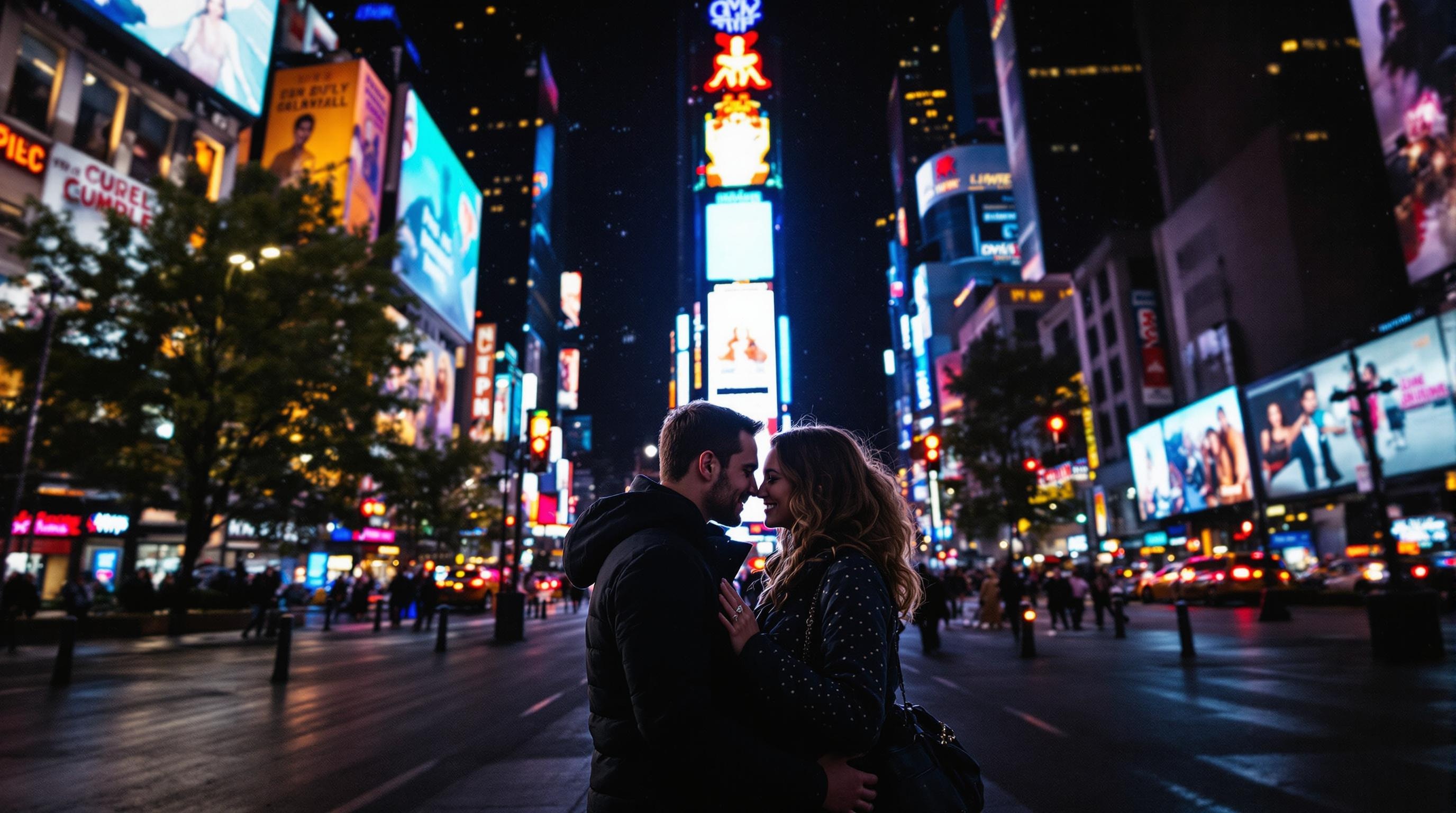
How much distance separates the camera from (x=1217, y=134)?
6381cm

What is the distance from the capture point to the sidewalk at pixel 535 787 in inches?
231

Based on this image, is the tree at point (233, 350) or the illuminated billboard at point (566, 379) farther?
the illuminated billboard at point (566, 379)

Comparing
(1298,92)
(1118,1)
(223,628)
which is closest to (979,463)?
(1298,92)

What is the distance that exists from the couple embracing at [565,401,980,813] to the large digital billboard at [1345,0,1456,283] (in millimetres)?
50984

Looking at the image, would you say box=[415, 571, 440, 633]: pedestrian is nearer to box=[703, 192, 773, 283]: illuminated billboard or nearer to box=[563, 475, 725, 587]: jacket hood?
box=[563, 475, 725, 587]: jacket hood

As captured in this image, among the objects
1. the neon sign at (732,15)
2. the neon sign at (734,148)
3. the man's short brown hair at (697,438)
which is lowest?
the man's short brown hair at (697,438)

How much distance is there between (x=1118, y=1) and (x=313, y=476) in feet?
365

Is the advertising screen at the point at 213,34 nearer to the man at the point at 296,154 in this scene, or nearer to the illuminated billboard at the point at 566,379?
the man at the point at 296,154

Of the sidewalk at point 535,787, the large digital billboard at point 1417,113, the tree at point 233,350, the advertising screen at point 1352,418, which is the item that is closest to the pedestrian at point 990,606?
the advertising screen at point 1352,418

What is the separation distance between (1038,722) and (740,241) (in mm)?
75897

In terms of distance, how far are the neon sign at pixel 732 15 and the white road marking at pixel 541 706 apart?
7933 centimetres

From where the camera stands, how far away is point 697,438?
262cm

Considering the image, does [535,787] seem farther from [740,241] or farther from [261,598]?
[740,241]

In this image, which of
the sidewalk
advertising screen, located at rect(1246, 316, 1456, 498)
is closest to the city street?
the sidewalk
